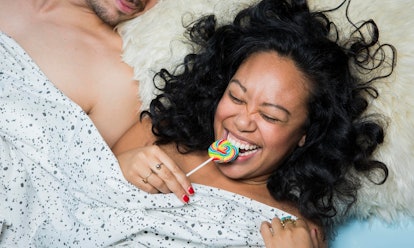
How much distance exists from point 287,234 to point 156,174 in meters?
0.42

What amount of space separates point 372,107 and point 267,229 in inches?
20.1

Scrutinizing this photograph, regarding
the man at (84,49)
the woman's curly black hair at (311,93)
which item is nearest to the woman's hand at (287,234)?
the woman's curly black hair at (311,93)

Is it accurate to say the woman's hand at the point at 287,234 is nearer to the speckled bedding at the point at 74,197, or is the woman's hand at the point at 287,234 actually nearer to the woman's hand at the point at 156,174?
the speckled bedding at the point at 74,197

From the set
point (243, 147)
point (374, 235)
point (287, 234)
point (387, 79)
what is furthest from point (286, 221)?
point (387, 79)

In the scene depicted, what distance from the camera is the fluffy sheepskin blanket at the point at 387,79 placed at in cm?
191

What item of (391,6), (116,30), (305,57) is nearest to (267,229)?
(305,57)

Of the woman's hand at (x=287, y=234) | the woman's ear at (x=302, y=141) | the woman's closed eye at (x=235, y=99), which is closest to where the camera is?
the woman's hand at (x=287, y=234)

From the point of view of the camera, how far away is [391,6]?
1989mm

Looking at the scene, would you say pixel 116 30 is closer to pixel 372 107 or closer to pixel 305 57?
pixel 305 57

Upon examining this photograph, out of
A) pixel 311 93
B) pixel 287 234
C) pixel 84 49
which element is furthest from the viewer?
pixel 84 49

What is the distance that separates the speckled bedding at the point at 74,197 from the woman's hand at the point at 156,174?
0.03 metres

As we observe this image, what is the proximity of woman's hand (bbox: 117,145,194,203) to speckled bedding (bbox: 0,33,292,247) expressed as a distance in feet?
0.09

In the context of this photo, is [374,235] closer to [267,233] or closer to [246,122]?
[267,233]

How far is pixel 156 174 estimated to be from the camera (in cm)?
187
